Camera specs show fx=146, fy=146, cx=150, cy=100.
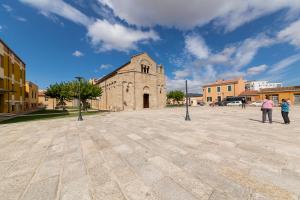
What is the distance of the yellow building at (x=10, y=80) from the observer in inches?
762

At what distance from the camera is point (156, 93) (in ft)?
104

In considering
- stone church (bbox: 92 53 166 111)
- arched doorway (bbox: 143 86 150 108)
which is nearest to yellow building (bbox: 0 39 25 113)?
stone church (bbox: 92 53 166 111)

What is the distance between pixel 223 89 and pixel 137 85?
3223 cm

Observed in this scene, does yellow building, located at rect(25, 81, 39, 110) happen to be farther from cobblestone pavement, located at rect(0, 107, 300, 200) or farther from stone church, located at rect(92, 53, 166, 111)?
cobblestone pavement, located at rect(0, 107, 300, 200)

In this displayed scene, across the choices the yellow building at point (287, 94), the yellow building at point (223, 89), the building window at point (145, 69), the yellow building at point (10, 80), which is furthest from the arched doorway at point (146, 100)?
the yellow building at point (223, 89)

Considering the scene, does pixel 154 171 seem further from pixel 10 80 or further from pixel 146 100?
pixel 10 80

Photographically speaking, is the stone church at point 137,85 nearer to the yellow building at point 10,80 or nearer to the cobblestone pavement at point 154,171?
the yellow building at point 10,80

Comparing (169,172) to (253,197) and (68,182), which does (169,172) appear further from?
(68,182)

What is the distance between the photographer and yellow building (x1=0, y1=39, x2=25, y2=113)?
19359 mm

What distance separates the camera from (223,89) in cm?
4719

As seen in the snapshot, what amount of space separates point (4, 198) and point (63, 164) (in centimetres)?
133

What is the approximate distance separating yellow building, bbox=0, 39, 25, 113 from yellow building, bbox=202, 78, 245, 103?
49.7 m

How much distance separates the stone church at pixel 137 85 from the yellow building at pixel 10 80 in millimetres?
15133

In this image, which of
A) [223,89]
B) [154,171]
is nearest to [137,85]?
[154,171]
